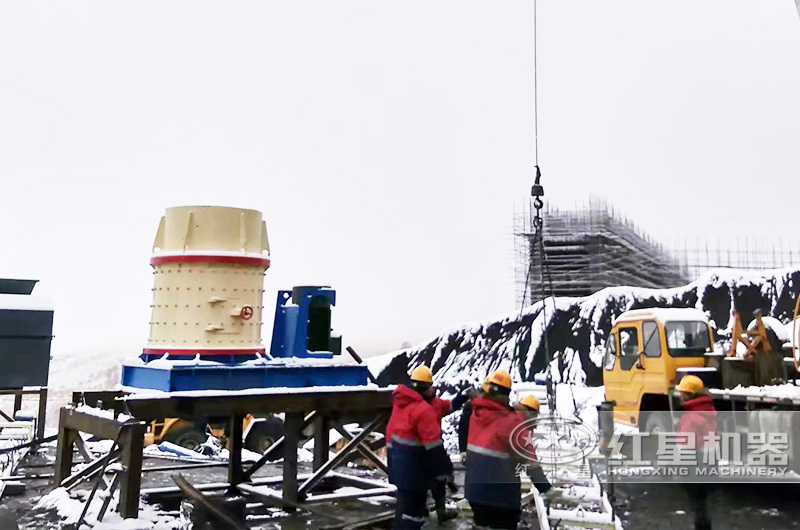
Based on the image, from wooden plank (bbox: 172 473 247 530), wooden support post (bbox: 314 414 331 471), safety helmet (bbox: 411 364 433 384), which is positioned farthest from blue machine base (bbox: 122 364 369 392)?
safety helmet (bbox: 411 364 433 384)

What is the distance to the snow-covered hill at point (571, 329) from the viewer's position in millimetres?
26594

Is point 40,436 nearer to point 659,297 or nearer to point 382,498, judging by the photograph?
point 382,498

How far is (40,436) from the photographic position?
13.2m

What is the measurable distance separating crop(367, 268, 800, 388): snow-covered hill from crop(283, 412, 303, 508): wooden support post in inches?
720

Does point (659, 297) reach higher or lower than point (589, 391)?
higher

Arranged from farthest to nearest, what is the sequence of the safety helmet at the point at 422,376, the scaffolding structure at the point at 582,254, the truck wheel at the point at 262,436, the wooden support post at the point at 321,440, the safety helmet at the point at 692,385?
the scaffolding structure at the point at 582,254 < the truck wheel at the point at 262,436 < the wooden support post at the point at 321,440 < the safety helmet at the point at 692,385 < the safety helmet at the point at 422,376

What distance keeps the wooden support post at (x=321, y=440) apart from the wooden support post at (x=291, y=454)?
68cm

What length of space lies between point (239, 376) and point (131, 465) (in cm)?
181

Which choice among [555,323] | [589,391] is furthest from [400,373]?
[589,391]

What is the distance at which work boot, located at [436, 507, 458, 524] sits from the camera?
7312 mm

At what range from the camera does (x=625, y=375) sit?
1210 centimetres

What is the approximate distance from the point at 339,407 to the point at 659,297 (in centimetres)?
2306

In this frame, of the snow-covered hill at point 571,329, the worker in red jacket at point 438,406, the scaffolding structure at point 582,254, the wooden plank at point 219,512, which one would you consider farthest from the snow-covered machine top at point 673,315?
the scaffolding structure at point 582,254

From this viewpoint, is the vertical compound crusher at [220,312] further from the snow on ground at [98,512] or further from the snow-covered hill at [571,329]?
the snow-covered hill at [571,329]
